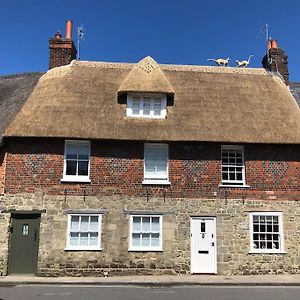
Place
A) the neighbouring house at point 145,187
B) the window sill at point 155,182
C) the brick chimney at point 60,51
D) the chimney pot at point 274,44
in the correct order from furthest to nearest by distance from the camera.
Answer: the chimney pot at point 274,44
the brick chimney at point 60,51
the window sill at point 155,182
the neighbouring house at point 145,187

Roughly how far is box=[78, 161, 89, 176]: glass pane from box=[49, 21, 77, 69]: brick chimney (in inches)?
260

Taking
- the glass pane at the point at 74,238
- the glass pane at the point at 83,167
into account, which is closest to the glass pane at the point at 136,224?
the glass pane at the point at 74,238

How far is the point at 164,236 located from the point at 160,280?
2.16 meters

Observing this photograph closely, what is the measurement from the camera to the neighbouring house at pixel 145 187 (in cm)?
1709

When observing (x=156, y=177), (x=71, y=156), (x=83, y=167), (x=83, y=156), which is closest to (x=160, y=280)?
(x=156, y=177)

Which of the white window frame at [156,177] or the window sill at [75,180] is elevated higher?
the white window frame at [156,177]

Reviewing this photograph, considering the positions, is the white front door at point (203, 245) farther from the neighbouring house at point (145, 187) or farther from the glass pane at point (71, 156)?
the glass pane at point (71, 156)

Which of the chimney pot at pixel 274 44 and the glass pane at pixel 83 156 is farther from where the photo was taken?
the chimney pot at pixel 274 44

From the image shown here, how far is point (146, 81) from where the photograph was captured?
1930cm

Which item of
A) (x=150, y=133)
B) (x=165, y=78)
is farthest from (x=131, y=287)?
(x=165, y=78)

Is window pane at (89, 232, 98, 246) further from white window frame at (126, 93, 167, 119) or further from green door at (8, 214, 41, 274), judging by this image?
white window frame at (126, 93, 167, 119)

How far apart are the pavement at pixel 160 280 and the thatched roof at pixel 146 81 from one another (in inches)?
309

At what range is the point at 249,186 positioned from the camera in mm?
18047

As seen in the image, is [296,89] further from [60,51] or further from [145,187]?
[60,51]
